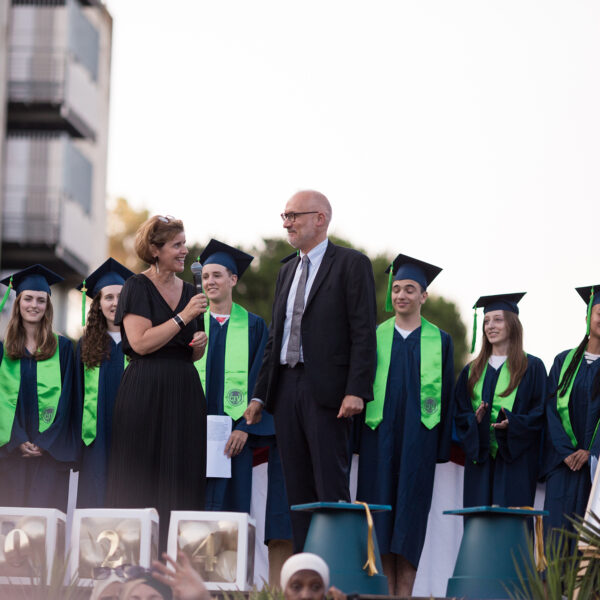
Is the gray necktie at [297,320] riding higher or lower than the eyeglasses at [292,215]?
lower

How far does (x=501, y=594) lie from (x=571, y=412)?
2.33m

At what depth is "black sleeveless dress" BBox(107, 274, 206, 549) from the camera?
5977 mm

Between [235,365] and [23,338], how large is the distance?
55.4 inches

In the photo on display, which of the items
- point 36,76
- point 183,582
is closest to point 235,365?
point 183,582

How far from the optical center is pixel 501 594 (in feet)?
18.2

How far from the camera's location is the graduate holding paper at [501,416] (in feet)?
25.1

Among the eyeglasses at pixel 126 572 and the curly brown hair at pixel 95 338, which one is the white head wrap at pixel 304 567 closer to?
the eyeglasses at pixel 126 572

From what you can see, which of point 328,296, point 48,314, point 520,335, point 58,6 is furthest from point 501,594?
point 58,6

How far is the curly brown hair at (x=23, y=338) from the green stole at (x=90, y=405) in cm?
30

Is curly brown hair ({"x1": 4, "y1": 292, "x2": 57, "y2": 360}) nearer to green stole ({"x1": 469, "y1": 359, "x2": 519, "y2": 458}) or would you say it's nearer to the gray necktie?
the gray necktie

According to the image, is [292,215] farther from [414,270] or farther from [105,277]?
[105,277]

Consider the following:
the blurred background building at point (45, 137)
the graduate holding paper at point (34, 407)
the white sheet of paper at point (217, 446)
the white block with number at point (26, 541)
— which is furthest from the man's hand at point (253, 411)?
the blurred background building at point (45, 137)

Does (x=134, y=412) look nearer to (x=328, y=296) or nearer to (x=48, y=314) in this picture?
(x=328, y=296)

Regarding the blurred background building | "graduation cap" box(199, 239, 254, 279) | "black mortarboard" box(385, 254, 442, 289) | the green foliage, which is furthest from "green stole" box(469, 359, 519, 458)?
the blurred background building
